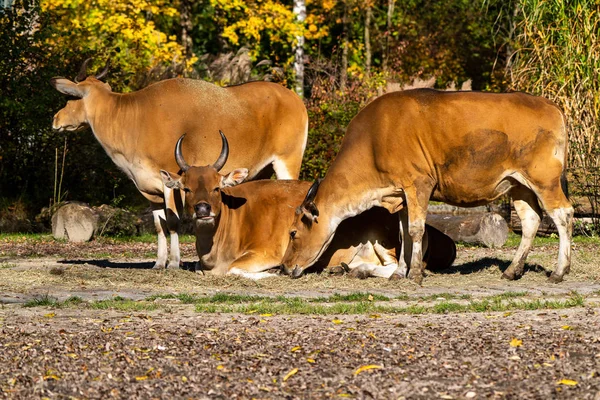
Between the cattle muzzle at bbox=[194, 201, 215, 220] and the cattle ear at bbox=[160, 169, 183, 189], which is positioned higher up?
the cattle ear at bbox=[160, 169, 183, 189]

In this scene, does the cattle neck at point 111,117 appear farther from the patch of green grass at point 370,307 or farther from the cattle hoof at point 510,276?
the cattle hoof at point 510,276

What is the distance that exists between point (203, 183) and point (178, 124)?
1.21m

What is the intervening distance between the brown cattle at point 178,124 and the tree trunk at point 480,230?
3.53 m

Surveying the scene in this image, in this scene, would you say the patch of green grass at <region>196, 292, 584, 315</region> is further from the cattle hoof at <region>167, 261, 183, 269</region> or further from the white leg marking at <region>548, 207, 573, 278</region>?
the cattle hoof at <region>167, 261, 183, 269</region>

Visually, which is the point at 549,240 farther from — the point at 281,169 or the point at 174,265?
the point at 174,265

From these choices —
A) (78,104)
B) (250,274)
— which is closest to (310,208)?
(250,274)

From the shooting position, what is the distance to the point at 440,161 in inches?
440

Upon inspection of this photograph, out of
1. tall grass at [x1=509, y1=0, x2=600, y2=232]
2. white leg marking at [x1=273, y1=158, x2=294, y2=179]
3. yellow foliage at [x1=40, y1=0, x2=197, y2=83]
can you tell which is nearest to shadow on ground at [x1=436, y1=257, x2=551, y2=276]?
white leg marking at [x1=273, y1=158, x2=294, y2=179]

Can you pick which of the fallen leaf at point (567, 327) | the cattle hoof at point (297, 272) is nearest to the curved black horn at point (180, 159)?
the cattle hoof at point (297, 272)

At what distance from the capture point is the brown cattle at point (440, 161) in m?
11.1

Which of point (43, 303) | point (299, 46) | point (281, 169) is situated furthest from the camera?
point (299, 46)

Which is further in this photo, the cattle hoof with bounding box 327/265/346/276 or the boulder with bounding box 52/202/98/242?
the boulder with bounding box 52/202/98/242

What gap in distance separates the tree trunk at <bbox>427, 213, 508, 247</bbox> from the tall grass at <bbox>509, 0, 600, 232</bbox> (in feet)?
5.57

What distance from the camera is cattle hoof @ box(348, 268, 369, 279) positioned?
11.7 metres
